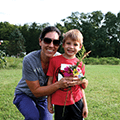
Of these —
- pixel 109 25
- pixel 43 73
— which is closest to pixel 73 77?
pixel 43 73

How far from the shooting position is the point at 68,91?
75.5 inches

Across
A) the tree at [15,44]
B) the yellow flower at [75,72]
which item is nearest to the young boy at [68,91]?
the yellow flower at [75,72]

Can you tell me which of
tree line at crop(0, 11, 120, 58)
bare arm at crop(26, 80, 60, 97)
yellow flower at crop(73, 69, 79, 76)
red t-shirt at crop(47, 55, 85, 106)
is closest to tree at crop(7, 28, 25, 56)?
tree line at crop(0, 11, 120, 58)

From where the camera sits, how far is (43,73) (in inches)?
87.0

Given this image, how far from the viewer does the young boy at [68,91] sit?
1.91 m

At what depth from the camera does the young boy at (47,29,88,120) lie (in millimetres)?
1909

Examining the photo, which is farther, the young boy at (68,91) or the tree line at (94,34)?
the tree line at (94,34)

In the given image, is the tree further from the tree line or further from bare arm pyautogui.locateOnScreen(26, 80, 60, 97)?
bare arm pyautogui.locateOnScreen(26, 80, 60, 97)

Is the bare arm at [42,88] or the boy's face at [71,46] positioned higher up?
the boy's face at [71,46]

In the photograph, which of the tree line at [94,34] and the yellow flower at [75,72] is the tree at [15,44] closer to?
the tree line at [94,34]

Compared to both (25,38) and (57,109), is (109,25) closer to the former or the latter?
(25,38)

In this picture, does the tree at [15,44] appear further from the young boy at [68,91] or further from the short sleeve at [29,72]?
the young boy at [68,91]

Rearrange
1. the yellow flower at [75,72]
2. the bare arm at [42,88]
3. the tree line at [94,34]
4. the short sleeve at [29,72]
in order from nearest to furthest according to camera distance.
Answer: the yellow flower at [75,72] < the bare arm at [42,88] < the short sleeve at [29,72] < the tree line at [94,34]

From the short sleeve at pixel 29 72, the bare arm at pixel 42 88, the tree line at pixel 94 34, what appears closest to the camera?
the bare arm at pixel 42 88
